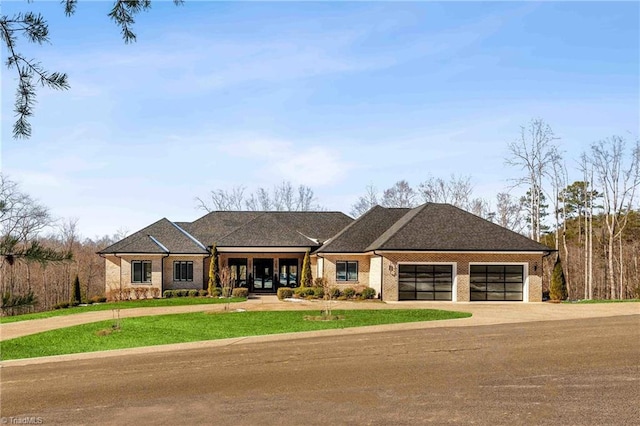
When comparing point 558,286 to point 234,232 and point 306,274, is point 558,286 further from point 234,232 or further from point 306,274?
point 234,232

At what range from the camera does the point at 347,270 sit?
35.8 m

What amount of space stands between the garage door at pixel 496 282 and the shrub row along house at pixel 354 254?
56 mm

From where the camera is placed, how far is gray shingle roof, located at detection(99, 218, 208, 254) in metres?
37.4

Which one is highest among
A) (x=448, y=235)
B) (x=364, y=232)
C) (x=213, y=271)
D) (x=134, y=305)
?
(x=364, y=232)

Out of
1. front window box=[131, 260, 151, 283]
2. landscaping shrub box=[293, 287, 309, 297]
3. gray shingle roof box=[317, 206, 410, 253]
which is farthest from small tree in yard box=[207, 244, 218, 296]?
gray shingle roof box=[317, 206, 410, 253]

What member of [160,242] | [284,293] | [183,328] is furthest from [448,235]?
[160,242]

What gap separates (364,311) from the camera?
84.3 feet

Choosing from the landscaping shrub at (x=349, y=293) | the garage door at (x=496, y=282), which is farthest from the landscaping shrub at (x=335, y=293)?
the garage door at (x=496, y=282)

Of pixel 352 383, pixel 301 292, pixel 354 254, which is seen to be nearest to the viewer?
pixel 352 383

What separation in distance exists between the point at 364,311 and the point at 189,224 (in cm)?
2346

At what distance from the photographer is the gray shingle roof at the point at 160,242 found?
37438mm

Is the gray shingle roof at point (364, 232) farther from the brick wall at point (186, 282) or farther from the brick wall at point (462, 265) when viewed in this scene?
the brick wall at point (186, 282)

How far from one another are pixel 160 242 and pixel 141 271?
2.58m

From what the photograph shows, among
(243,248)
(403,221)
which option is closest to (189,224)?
(243,248)
